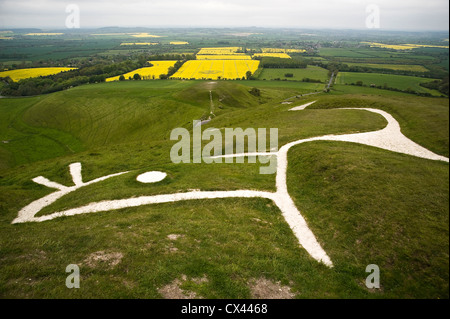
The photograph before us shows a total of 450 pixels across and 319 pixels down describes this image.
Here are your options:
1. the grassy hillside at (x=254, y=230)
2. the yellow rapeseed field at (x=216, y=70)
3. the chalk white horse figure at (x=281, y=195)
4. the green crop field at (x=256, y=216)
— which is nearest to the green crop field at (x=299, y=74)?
the yellow rapeseed field at (x=216, y=70)

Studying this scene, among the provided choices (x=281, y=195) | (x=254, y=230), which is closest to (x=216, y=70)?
(x=281, y=195)

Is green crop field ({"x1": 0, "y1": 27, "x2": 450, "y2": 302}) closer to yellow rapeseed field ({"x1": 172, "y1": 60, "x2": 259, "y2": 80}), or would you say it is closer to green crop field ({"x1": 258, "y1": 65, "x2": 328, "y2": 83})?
green crop field ({"x1": 258, "y1": 65, "x2": 328, "y2": 83})

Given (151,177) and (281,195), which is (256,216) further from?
(151,177)

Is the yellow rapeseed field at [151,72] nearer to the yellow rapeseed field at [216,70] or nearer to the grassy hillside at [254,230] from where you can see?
the yellow rapeseed field at [216,70]

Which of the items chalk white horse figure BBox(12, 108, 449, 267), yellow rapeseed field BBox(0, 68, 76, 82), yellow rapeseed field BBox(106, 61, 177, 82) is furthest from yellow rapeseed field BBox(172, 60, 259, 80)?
chalk white horse figure BBox(12, 108, 449, 267)
